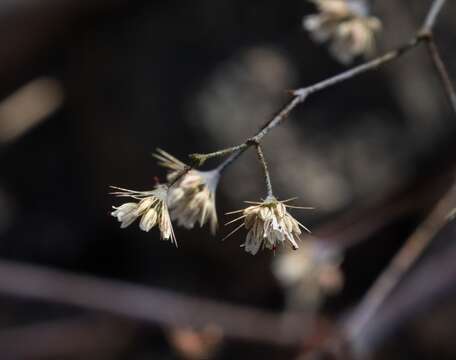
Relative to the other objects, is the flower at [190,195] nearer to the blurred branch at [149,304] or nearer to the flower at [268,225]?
the flower at [268,225]

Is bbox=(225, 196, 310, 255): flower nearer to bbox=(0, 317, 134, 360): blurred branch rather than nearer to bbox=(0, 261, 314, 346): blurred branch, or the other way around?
bbox=(0, 261, 314, 346): blurred branch

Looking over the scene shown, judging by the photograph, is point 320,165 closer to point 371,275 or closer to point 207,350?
point 371,275

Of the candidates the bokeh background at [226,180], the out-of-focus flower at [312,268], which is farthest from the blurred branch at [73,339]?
the out-of-focus flower at [312,268]

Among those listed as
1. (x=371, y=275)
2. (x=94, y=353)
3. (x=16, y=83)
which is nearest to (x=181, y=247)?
(x=94, y=353)

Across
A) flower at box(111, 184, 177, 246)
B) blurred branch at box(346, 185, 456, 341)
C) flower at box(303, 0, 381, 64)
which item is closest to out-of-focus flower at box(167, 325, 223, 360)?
blurred branch at box(346, 185, 456, 341)

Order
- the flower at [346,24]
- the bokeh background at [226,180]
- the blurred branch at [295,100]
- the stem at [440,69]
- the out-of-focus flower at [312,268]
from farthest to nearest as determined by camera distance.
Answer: the bokeh background at [226,180] < the out-of-focus flower at [312,268] < the flower at [346,24] < the stem at [440,69] < the blurred branch at [295,100]

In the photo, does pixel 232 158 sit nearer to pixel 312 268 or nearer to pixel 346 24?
pixel 346 24
